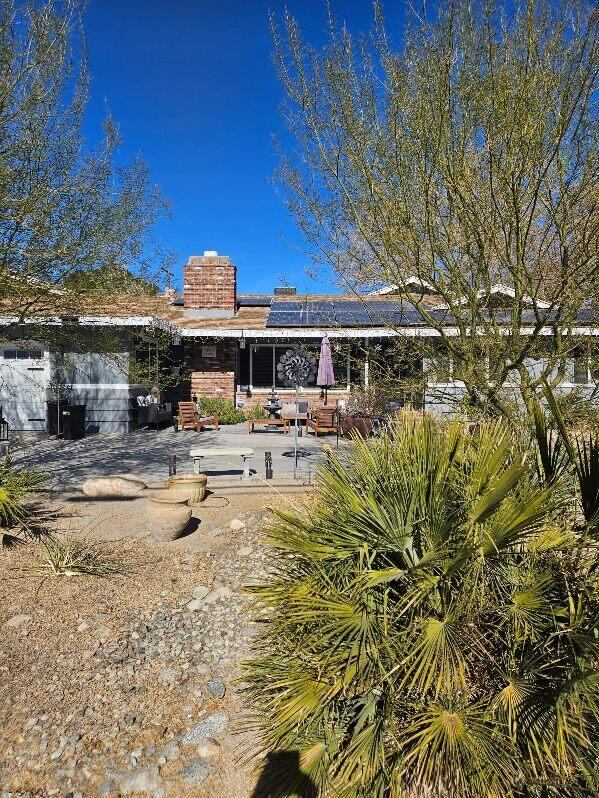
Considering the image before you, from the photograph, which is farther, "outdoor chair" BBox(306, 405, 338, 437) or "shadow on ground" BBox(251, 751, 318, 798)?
"outdoor chair" BBox(306, 405, 338, 437)

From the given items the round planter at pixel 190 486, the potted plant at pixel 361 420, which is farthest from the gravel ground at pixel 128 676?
the potted plant at pixel 361 420

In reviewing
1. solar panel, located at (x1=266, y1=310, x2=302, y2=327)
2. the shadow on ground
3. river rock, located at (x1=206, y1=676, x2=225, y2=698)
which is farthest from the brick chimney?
the shadow on ground

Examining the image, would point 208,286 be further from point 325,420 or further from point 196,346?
point 325,420

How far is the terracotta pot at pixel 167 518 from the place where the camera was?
613cm

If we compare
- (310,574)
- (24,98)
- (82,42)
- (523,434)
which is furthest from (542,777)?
(82,42)

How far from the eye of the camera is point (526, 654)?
2.32 metres

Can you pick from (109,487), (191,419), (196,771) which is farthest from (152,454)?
(196,771)

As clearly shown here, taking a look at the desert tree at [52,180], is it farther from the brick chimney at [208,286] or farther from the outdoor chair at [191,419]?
the brick chimney at [208,286]

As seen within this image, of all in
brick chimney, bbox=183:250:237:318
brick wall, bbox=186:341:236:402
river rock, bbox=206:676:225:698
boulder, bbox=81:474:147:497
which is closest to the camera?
river rock, bbox=206:676:225:698

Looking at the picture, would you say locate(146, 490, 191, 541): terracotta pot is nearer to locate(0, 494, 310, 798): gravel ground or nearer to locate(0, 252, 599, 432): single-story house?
locate(0, 494, 310, 798): gravel ground

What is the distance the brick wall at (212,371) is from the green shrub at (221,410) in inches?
17.5

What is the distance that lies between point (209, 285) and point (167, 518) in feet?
44.4

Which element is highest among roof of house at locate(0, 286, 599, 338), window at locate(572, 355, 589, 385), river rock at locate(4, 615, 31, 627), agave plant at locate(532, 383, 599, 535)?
roof of house at locate(0, 286, 599, 338)

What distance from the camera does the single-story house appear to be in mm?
9328
